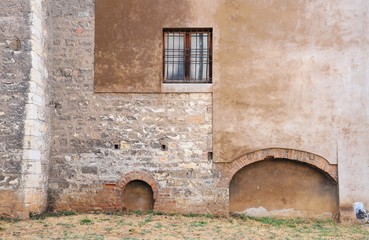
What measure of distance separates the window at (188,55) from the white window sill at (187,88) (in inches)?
6.4

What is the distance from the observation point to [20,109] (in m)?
9.57

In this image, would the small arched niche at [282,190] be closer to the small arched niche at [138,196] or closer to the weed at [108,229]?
the small arched niche at [138,196]

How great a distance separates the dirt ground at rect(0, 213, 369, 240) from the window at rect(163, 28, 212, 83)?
2.87 m

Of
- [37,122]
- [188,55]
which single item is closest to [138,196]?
[37,122]

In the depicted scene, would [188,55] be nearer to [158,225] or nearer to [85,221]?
[158,225]

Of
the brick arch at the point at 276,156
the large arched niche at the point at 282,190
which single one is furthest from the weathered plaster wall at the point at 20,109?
the large arched niche at the point at 282,190

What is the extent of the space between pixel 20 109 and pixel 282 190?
17.8 feet

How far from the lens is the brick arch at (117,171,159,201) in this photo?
416 inches

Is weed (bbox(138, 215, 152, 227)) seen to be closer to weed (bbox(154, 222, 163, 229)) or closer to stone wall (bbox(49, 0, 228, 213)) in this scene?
weed (bbox(154, 222, 163, 229))

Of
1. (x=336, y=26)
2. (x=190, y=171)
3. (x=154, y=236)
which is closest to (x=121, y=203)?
(x=190, y=171)

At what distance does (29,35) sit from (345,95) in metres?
6.33

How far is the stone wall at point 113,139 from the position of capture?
10.6 m

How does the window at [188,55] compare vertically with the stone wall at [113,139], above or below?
above

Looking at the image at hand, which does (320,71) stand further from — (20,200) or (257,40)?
(20,200)
